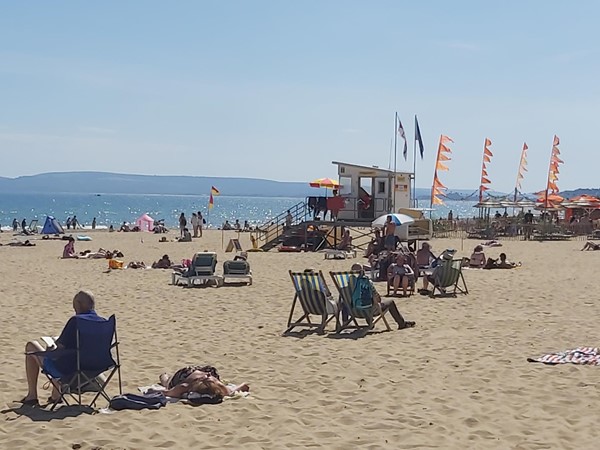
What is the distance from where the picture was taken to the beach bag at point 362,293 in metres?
9.95

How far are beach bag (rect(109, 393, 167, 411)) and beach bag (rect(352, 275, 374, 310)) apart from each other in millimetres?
4019

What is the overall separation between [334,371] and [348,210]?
743 inches

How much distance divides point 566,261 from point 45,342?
16905mm

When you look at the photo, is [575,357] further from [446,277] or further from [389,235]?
[389,235]

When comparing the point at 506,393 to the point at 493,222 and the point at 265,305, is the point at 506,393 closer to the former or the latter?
the point at 265,305

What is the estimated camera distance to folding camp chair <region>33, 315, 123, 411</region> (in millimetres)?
6113

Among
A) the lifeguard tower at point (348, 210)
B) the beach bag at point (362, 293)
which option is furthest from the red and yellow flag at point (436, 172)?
the beach bag at point (362, 293)

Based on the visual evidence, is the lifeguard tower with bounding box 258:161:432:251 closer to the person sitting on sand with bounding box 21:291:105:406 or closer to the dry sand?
the dry sand

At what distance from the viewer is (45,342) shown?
21.0 ft

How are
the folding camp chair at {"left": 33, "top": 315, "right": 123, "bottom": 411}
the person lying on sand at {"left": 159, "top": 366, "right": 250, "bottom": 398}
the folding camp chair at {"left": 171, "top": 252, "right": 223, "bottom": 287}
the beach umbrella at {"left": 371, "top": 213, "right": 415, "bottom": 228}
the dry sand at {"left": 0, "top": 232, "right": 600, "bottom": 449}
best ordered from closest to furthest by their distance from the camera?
the dry sand at {"left": 0, "top": 232, "right": 600, "bottom": 449}
the folding camp chair at {"left": 33, "top": 315, "right": 123, "bottom": 411}
the person lying on sand at {"left": 159, "top": 366, "right": 250, "bottom": 398}
the folding camp chair at {"left": 171, "top": 252, "right": 223, "bottom": 287}
the beach umbrella at {"left": 371, "top": 213, "right": 415, "bottom": 228}

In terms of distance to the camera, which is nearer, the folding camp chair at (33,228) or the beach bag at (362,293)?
the beach bag at (362,293)

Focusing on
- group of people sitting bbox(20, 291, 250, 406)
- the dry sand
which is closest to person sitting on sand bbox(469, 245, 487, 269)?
the dry sand

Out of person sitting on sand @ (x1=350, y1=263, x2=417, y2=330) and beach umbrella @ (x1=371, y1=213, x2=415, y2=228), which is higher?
beach umbrella @ (x1=371, y1=213, x2=415, y2=228)

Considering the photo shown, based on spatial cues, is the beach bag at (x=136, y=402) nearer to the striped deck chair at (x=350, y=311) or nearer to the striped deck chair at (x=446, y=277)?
the striped deck chair at (x=350, y=311)
